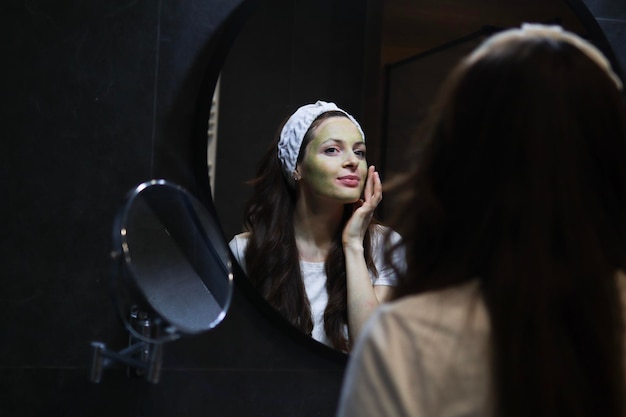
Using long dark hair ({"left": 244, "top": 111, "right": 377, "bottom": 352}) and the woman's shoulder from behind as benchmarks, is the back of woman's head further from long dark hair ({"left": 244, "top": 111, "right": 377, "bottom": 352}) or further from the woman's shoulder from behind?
long dark hair ({"left": 244, "top": 111, "right": 377, "bottom": 352})

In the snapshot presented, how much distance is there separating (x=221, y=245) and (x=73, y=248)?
0.80ft

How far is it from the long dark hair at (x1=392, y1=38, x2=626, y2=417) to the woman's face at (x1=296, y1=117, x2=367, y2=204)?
2.57 feet

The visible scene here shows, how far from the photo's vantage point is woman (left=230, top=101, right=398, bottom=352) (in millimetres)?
1437

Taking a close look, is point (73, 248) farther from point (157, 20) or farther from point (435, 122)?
point (435, 122)

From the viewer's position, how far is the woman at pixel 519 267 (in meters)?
0.61

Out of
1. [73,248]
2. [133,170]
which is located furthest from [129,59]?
[73,248]

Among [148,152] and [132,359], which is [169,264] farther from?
[148,152]

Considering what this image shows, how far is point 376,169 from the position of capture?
152cm

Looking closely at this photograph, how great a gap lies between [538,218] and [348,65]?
3.07ft

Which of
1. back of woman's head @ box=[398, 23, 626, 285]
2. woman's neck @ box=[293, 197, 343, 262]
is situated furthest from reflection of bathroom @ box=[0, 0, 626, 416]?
back of woman's head @ box=[398, 23, 626, 285]

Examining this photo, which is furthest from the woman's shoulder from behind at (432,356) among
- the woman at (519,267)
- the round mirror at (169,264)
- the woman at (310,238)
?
the woman at (310,238)

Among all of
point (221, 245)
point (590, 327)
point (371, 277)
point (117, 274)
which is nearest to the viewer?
point (590, 327)

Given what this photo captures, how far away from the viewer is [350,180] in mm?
1464

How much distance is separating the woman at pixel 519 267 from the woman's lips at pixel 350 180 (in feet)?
2.65
